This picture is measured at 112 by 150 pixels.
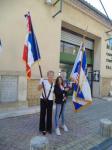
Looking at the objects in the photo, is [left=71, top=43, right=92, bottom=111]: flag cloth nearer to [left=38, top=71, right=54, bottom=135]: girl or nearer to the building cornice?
[left=38, top=71, right=54, bottom=135]: girl

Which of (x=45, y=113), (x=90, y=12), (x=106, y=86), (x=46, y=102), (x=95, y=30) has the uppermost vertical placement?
(x=90, y=12)

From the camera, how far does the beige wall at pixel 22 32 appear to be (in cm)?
775

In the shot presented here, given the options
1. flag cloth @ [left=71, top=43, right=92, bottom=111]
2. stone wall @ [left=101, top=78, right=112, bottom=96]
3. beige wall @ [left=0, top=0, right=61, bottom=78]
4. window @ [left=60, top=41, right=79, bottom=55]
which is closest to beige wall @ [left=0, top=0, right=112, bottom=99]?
beige wall @ [left=0, top=0, right=61, bottom=78]

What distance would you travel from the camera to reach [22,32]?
27.3 ft

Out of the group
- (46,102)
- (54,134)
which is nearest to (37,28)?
(46,102)

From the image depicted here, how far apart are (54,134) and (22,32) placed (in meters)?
4.16

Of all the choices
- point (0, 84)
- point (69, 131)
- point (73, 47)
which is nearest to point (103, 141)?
point (69, 131)

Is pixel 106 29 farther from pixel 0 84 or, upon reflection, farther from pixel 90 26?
pixel 0 84

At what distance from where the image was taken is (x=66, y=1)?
1041 cm

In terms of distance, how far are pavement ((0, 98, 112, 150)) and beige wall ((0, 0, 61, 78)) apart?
6.69 feet

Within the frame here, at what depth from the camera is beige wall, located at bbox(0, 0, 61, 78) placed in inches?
305

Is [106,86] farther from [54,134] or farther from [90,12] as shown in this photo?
[54,134]

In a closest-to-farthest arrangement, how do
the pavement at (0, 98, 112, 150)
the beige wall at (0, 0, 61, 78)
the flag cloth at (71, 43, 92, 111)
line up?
1. the pavement at (0, 98, 112, 150)
2. the flag cloth at (71, 43, 92, 111)
3. the beige wall at (0, 0, 61, 78)

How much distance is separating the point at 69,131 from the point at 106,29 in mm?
9773
